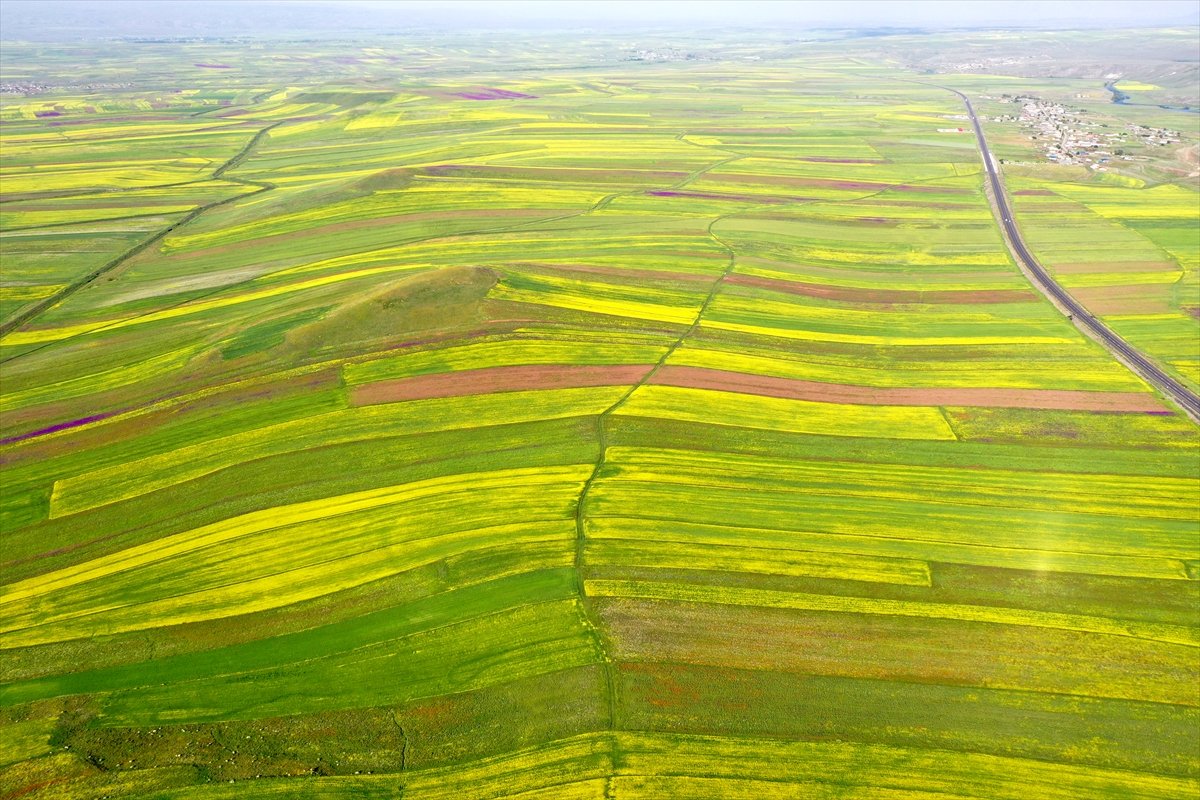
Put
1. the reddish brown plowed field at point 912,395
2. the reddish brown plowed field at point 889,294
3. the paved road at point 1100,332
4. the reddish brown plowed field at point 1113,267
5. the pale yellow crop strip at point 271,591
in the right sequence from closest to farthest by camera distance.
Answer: the pale yellow crop strip at point 271,591, the reddish brown plowed field at point 912,395, the paved road at point 1100,332, the reddish brown plowed field at point 889,294, the reddish brown plowed field at point 1113,267

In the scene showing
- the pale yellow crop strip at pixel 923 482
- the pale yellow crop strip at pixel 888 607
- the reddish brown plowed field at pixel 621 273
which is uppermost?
the reddish brown plowed field at pixel 621 273

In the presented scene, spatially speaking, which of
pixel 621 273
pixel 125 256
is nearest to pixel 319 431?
pixel 621 273

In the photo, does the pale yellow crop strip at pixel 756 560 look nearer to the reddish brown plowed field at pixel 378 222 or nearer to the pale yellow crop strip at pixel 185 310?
the pale yellow crop strip at pixel 185 310

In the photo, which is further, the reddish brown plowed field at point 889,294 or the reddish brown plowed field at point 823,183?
the reddish brown plowed field at point 823,183

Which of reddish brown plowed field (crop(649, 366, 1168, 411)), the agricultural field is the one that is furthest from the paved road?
reddish brown plowed field (crop(649, 366, 1168, 411))

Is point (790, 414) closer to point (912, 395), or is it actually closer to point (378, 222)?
point (912, 395)

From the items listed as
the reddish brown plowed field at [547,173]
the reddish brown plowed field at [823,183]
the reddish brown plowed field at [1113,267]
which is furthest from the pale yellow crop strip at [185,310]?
the reddish brown plowed field at [1113,267]

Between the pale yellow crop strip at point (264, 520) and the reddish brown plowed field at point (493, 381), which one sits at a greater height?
the reddish brown plowed field at point (493, 381)

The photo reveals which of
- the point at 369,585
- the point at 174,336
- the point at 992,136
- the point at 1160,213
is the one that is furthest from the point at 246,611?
the point at 992,136
